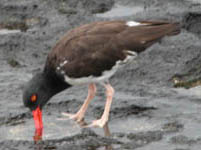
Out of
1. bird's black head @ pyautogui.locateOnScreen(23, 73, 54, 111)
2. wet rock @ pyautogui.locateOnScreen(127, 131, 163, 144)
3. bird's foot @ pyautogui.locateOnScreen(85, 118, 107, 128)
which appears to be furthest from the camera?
bird's foot @ pyautogui.locateOnScreen(85, 118, 107, 128)

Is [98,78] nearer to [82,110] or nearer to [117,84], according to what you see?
[82,110]

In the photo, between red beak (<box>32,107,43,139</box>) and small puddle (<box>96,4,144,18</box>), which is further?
small puddle (<box>96,4,144,18</box>)

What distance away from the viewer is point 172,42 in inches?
355

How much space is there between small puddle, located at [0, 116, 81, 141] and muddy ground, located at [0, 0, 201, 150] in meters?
0.01

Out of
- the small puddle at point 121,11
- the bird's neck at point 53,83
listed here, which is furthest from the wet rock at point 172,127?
the small puddle at point 121,11

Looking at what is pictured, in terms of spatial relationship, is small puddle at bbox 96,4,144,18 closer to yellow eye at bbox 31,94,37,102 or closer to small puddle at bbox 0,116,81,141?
small puddle at bbox 0,116,81,141

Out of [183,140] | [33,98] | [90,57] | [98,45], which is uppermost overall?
[98,45]

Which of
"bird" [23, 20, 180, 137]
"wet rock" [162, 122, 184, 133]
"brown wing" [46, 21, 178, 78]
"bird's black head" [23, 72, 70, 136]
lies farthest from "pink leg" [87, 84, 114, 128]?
"wet rock" [162, 122, 184, 133]

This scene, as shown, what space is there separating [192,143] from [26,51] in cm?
358

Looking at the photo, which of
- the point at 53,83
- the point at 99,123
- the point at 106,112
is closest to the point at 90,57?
the point at 53,83

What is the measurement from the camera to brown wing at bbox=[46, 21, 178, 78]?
7.04m

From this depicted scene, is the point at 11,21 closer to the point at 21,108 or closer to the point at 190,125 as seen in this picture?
the point at 21,108

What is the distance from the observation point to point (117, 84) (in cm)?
804

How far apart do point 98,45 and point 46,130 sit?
1169 millimetres
